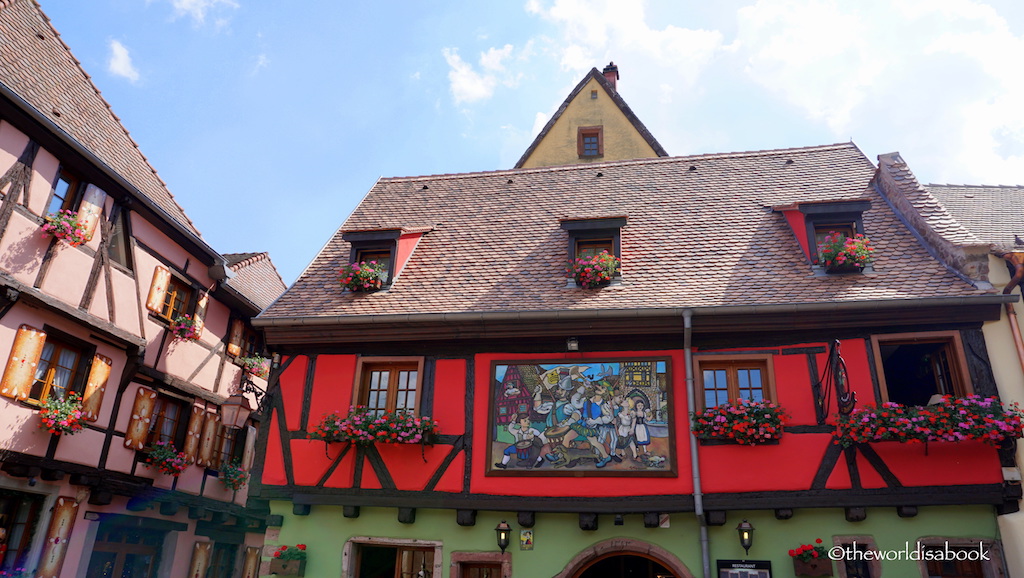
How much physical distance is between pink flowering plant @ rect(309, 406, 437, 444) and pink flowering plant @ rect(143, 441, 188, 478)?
4.55 m

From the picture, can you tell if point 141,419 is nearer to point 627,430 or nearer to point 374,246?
point 374,246

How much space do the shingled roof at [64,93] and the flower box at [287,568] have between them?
270 inches

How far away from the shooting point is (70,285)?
1085cm

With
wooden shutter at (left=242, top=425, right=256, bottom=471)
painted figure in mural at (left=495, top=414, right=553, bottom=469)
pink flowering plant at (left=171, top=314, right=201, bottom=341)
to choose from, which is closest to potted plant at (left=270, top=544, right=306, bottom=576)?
painted figure in mural at (left=495, top=414, right=553, bottom=469)

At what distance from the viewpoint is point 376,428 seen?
30.1 ft

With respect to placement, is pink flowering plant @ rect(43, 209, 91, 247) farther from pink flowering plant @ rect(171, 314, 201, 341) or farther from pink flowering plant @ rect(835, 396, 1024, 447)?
pink flowering plant @ rect(835, 396, 1024, 447)

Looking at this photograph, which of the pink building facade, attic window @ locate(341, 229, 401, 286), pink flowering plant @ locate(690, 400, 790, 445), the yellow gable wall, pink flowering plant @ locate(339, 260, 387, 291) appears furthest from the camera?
the yellow gable wall

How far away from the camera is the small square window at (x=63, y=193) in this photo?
422 inches

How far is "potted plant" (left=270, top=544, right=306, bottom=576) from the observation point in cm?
920

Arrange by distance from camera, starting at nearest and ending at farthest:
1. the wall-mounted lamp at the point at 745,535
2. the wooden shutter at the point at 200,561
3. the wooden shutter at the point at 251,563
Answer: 1. the wall-mounted lamp at the point at 745,535
2. the wooden shutter at the point at 200,561
3. the wooden shutter at the point at 251,563

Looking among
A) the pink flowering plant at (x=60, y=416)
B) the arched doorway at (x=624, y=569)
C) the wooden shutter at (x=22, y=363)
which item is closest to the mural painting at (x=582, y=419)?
the arched doorway at (x=624, y=569)

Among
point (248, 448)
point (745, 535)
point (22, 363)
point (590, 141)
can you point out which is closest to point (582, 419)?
point (745, 535)

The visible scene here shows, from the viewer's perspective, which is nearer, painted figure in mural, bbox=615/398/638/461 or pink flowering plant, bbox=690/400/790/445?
pink flowering plant, bbox=690/400/790/445

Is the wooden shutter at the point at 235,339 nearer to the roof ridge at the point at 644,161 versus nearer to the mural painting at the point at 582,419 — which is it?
the roof ridge at the point at 644,161
